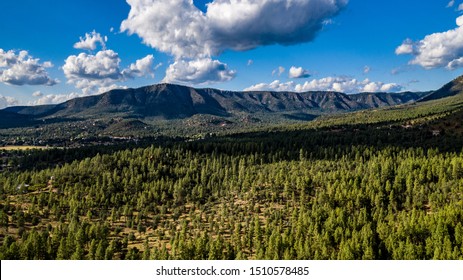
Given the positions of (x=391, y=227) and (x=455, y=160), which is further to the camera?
(x=455, y=160)

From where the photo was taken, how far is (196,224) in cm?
17350

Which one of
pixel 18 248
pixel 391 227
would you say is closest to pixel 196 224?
pixel 18 248

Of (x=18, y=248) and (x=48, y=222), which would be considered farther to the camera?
(x=48, y=222)

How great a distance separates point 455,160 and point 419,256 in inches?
4361

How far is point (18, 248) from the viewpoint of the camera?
131 meters

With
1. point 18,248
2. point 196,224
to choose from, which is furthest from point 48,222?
point 196,224

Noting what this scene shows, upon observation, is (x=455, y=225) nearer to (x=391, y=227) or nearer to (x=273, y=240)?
(x=391, y=227)

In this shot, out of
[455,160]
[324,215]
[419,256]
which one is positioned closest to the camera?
[419,256]

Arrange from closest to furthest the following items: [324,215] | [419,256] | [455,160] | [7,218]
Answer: [419,256] < [324,215] < [7,218] < [455,160]

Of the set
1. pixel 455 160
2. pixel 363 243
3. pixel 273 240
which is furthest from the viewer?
pixel 455 160
